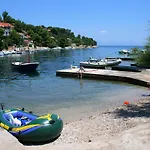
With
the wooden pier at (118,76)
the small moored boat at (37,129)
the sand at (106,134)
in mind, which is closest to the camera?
the sand at (106,134)

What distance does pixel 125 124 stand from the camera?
41.3 feet

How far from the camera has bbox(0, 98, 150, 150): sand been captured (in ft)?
30.3

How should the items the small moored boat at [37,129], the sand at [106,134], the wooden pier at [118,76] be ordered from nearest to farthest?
the sand at [106,134], the small moored boat at [37,129], the wooden pier at [118,76]

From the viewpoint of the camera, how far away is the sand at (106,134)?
9242 mm

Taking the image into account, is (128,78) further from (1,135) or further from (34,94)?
(1,135)

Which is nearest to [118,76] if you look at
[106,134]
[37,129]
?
[106,134]

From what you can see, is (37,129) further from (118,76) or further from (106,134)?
(118,76)

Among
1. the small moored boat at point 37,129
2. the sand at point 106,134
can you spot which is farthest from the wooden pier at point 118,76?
the small moored boat at point 37,129

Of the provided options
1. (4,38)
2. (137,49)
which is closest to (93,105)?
(137,49)

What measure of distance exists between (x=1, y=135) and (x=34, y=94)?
1575 centimetres

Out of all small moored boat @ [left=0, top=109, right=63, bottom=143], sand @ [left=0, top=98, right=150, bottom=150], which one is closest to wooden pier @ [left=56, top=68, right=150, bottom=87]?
sand @ [left=0, top=98, right=150, bottom=150]

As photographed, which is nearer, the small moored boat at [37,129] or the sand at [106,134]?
the sand at [106,134]

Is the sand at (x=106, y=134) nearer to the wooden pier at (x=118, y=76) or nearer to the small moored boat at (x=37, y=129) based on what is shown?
the small moored boat at (x=37, y=129)

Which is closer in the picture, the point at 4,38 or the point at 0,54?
the point at 0,54
